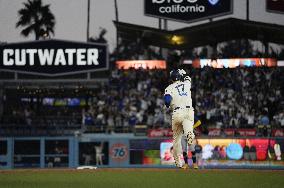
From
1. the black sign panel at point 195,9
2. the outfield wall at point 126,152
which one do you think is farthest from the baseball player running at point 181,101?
the black sign panel at point 195,9

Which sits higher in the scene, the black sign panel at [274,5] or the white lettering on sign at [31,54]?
the black sign panel at [274,5]

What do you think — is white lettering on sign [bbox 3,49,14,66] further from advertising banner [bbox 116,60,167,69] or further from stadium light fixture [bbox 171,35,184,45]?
stadium light fixture [bbox 171,35,184,45]

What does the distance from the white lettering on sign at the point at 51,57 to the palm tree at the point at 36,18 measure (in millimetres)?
16022

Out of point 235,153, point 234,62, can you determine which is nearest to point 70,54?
point 234,62

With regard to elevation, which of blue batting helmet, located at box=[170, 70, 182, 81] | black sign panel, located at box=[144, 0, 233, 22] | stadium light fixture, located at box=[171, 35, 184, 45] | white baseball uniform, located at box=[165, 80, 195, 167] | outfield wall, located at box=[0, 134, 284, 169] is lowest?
outfield wall, located at box=[0, 134, 284, 169]

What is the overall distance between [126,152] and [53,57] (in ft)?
24.3

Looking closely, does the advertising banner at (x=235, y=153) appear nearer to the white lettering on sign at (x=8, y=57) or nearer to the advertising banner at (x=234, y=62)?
the advertising banner at (x=234, y=62)

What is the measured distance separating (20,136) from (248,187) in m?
23.1

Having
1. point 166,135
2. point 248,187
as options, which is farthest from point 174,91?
point 166,135

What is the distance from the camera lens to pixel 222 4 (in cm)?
4244

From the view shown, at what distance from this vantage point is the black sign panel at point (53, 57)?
37.7 metres

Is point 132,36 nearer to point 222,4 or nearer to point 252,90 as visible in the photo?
point 222,4

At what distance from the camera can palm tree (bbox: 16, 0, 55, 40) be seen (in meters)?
54.6

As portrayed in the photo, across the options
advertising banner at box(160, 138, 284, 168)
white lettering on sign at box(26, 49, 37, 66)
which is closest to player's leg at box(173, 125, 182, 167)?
advertising banner at box(160, 138, 284, 168)
